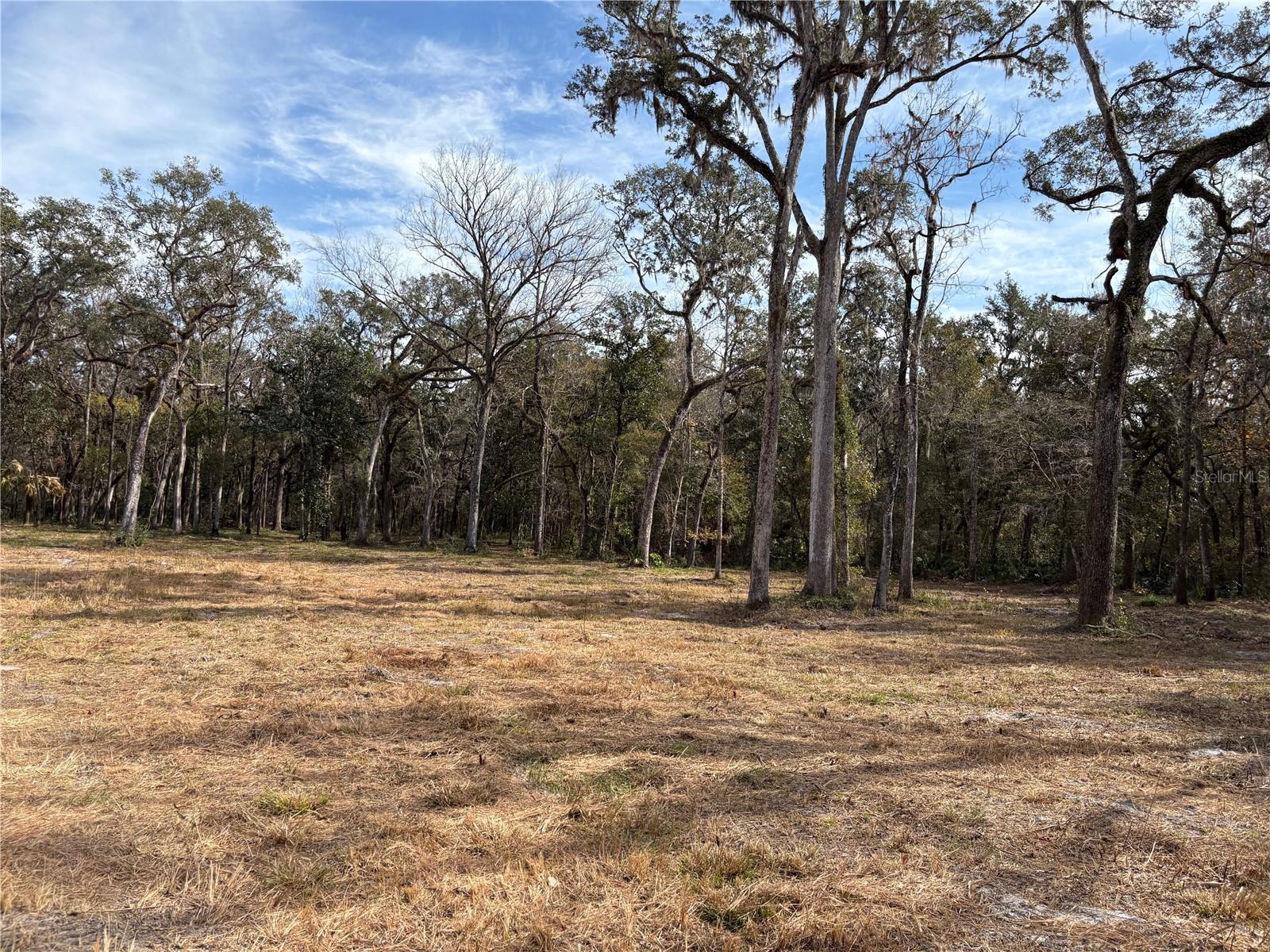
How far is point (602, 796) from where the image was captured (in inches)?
149

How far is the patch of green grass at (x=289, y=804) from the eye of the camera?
338 cm

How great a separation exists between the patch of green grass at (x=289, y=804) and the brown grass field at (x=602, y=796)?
2 centimetres

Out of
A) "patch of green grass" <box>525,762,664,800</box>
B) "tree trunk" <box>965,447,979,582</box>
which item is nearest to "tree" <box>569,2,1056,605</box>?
"patch of green grass" <box>525,762,664,800</box>

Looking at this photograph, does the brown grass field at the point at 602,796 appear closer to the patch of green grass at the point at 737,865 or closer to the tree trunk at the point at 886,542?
the patch of green grass at the point at 737,865

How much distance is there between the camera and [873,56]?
1402 cm

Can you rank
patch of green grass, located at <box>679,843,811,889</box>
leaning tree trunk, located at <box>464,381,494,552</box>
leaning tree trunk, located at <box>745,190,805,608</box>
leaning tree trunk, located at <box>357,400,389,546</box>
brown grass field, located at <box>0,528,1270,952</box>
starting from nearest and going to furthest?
brown grass field, located at <box>0,528,1270,952</box> → patch of green grass, located at <box>679,843,811,889</box> → leaning tree trunk, located at <box>745,190,805,608</box> → leaning tree trunk, located at <box>464,381,494,552</box> → leaning tree trunk, located at <box>357,400,389,546</box>

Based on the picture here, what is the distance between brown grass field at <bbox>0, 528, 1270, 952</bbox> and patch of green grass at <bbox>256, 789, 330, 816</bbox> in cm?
2

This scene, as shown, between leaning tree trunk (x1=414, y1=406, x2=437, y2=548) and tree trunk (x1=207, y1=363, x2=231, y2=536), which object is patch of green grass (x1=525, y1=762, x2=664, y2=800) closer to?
leaning tree trunk (x1=414, y1=406, x2=437, y2=548)

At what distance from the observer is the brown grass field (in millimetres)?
2576

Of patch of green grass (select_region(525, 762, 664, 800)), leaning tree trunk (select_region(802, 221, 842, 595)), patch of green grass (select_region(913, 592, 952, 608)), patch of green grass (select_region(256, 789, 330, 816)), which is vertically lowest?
patch of green grass (select_region(913, 592, 952, 608))

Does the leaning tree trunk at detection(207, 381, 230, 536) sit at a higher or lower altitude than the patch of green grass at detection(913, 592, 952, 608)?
higher

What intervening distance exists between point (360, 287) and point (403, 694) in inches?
971

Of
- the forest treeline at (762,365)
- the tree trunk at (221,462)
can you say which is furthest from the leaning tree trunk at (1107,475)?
the tree trunk at (221,462)

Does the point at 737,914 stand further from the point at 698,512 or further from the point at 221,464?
the point at 221,464
